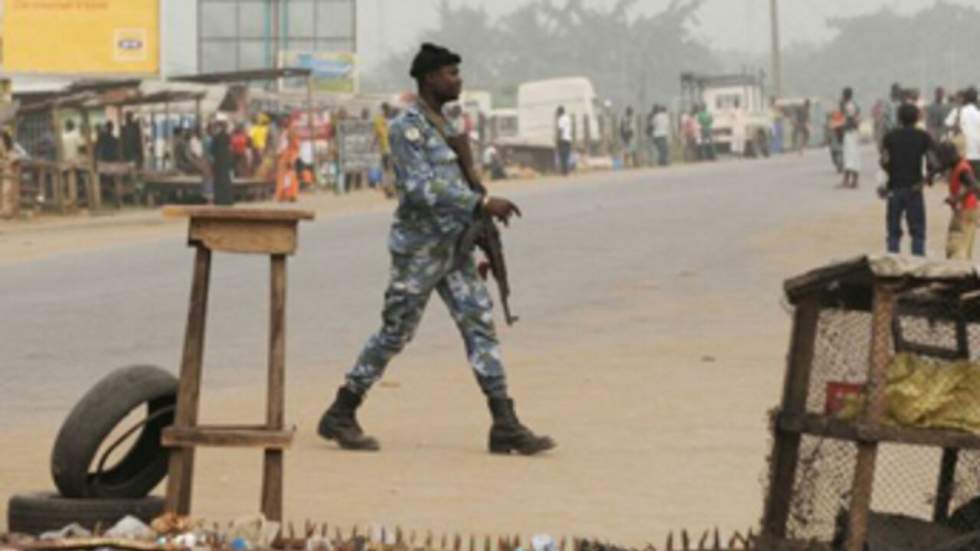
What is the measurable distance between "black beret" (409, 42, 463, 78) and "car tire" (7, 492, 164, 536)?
2871mm

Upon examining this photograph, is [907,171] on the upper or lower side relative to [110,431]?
upper

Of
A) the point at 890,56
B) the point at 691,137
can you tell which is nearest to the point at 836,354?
the point at 691,137

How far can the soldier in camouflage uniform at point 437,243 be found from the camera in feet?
34.0

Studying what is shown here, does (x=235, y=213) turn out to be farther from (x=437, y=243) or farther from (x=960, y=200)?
(x=960, y=200)

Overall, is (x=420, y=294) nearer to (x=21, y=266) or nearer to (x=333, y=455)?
(x=333, y=455)

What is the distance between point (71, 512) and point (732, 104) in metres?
72.4

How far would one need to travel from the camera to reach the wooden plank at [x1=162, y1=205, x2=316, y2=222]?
7.79 meters

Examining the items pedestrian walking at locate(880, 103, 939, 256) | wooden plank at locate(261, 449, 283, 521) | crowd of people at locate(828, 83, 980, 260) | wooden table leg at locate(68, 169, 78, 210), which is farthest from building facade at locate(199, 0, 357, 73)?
wooden plank at locate(261, 449, 283, 521)

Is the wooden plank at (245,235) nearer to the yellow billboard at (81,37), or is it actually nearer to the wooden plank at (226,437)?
the wooden plank at (226,437)

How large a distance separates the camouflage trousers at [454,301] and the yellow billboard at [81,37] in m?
31.9

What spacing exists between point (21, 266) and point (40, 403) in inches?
528

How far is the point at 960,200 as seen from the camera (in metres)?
20.5

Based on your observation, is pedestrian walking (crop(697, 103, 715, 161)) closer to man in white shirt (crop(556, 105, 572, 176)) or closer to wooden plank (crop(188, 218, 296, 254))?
man in white shirt (crop(556, 105, 572, 176))

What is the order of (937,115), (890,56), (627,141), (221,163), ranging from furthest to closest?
(890,56), (627,141), (937,115), (221,163)
